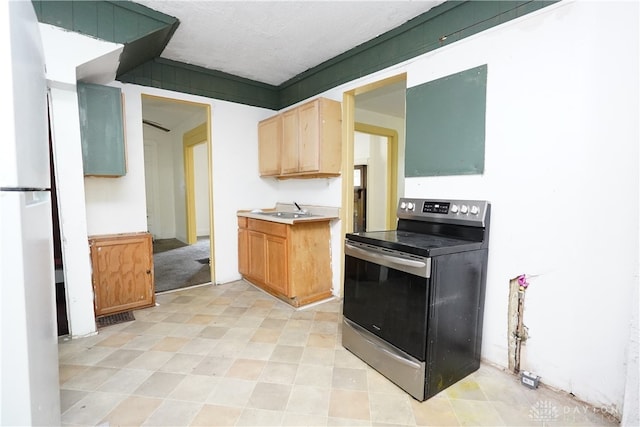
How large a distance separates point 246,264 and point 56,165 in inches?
78.2

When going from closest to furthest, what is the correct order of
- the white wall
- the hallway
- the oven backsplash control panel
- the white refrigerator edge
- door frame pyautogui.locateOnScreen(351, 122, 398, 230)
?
the white refrigerator edge → the white wall → the oven backsplash control panel → the hallway → door frame pyautogui.locateOnScreen(351, 122, 398, 230)

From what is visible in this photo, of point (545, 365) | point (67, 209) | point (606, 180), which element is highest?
point (606, 180)

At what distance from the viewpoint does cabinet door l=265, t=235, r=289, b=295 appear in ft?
9.46

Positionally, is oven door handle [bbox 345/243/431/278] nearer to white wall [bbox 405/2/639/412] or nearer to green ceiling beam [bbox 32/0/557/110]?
white wall [bbox 405/2/639/412]

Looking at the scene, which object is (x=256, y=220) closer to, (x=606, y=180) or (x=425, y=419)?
(x=425, y=419)

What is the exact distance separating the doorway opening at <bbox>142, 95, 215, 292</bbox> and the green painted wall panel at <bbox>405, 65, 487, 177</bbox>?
3.49 m

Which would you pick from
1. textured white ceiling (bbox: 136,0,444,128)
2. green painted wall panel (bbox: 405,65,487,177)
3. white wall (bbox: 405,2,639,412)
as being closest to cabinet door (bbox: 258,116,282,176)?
textured white ceiling (bbox: 136,0,444,128)

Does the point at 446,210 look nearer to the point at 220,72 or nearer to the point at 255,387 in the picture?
the point at 255,387

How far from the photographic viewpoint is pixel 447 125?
6.93 ft

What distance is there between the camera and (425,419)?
149cm

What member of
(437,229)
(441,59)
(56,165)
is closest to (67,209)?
(56,165)

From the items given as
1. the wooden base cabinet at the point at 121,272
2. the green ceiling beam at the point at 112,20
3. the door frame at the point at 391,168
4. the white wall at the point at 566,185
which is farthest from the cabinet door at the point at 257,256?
the door frame at the point at 391,168

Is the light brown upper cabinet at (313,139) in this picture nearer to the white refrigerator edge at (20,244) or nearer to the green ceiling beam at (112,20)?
the green ceiling beam at (112,20)

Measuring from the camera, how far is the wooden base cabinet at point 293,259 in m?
2.85
